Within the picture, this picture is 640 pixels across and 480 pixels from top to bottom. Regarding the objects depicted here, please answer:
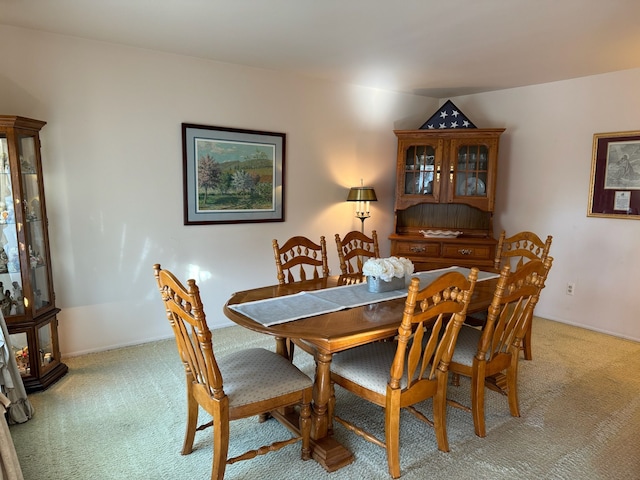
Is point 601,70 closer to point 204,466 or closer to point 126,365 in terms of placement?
point 204,466

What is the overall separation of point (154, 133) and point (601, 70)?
388cm

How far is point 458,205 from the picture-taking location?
479cm

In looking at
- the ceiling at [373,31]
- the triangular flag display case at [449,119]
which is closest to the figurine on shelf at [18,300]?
the ceiling at [373,31]

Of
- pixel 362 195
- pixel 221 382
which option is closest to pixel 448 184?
pixel 362 195

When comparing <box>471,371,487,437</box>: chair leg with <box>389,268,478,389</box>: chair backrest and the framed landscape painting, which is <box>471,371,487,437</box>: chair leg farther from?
the framed landscape painting

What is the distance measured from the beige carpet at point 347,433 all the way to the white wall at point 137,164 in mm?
556

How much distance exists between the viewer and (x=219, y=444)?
175 cm

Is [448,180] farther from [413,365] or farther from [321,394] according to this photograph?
[321,394]

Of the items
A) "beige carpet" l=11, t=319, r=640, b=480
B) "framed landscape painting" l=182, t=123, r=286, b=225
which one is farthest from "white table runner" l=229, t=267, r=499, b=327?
"framed landscape painting" l=182, t=123, r=286, b=225

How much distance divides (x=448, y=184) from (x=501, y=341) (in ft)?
7.73

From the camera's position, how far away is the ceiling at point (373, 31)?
2.43 meters

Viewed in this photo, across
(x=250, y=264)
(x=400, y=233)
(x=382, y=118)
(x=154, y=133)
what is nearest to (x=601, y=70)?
(x=382, y=118)

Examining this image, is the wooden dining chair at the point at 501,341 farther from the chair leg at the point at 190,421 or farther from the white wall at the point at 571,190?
the white wall at the point at 571,190

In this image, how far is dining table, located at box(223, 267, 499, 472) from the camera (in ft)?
6.11
